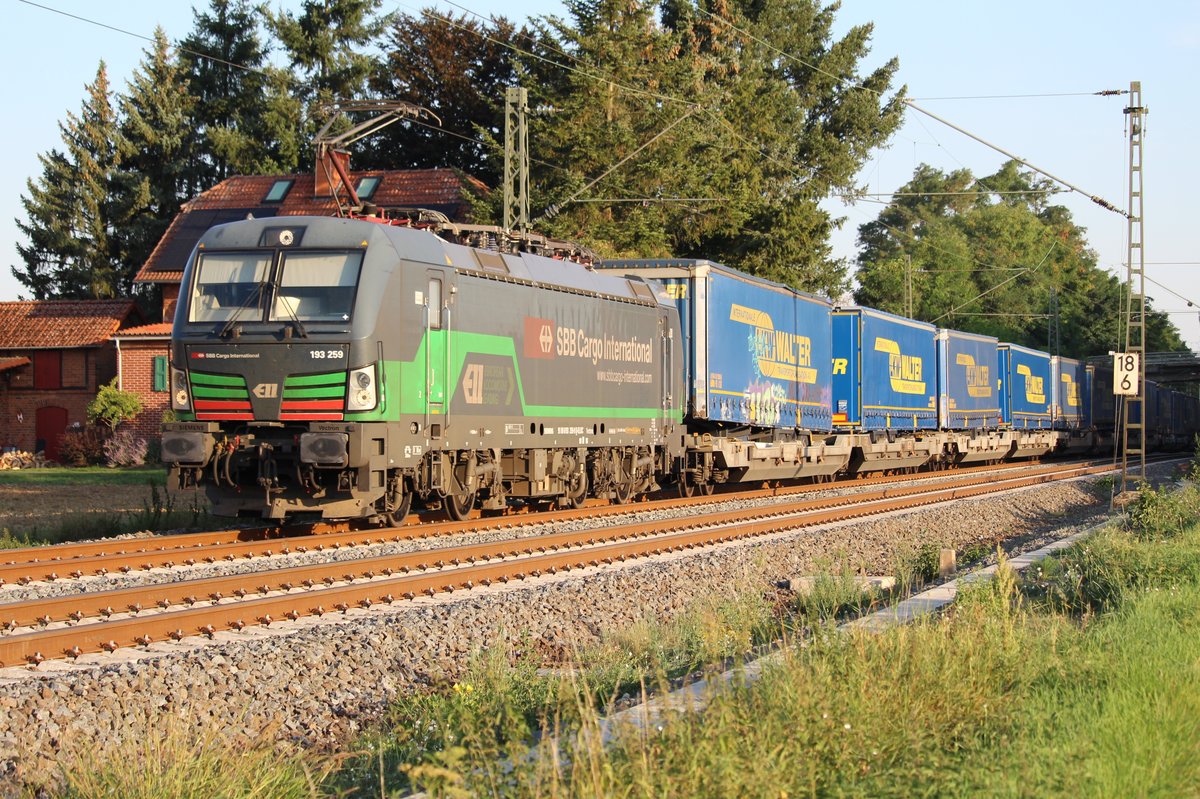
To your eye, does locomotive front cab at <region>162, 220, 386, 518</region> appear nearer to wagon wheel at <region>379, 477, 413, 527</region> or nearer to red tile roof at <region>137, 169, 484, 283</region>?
wagon wheel at <region>379, 477, 413, 527</region>

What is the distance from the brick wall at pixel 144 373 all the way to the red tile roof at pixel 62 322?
158 centimetres

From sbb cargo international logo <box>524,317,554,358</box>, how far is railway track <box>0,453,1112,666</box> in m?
2.42

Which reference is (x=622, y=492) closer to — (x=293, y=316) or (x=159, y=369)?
(x=293, y=316)

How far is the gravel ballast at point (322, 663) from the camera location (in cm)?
697

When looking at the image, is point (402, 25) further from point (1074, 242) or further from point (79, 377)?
point (1074, 242)

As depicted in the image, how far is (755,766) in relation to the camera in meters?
4.80

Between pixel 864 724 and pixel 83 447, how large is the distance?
35.7 meters

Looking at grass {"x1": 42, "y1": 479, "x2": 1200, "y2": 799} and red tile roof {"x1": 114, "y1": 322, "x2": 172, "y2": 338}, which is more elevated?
red tile roof {"x1": 114, "y1": 322, "x2": 172, "y2": 338}

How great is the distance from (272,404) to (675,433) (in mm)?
8910

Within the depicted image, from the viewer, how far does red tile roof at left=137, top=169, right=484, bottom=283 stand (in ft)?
143

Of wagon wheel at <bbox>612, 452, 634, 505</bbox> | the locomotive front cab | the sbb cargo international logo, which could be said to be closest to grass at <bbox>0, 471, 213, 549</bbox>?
the locomotive front cab

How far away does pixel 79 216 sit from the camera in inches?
2392

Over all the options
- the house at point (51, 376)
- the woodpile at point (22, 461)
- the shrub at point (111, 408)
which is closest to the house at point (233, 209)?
the shrub at point (111, 408)

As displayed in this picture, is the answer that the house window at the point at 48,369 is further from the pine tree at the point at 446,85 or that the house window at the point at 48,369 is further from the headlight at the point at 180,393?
the headlight at the point at 180,393
